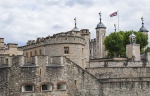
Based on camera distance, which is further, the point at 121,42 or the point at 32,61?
the point at 121,42

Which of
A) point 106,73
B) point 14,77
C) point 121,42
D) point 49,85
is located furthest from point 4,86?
point 121,42

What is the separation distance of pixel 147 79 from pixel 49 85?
12144 millimetres

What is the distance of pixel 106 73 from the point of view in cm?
4950

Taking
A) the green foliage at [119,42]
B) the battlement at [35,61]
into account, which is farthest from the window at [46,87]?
the green foliage at [119,42]

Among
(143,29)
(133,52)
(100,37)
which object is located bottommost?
(133,52)

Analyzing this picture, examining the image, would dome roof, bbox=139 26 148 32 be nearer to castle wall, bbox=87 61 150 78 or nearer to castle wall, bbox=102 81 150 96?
castle wall, bbox=87 61 150 78

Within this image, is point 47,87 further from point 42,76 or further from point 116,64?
point 116,64

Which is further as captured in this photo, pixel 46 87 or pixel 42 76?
pixel 46 87

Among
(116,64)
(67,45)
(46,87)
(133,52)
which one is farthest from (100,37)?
(46,87)

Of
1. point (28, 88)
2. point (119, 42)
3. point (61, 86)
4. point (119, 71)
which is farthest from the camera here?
point (119, 42)

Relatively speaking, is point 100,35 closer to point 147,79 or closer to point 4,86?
point 147,79

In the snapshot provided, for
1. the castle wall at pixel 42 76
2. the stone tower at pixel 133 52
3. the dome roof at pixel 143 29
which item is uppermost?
the dome roof at pixel 143 29

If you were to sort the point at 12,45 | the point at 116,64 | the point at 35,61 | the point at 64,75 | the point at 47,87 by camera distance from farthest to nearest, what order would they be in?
the point at 12,45 → the point at 116,64 → the point at 64,75 → the point at 47,87 → the point at 35,61

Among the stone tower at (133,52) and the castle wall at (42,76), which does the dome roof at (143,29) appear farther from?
the castle wall at (42,76)
